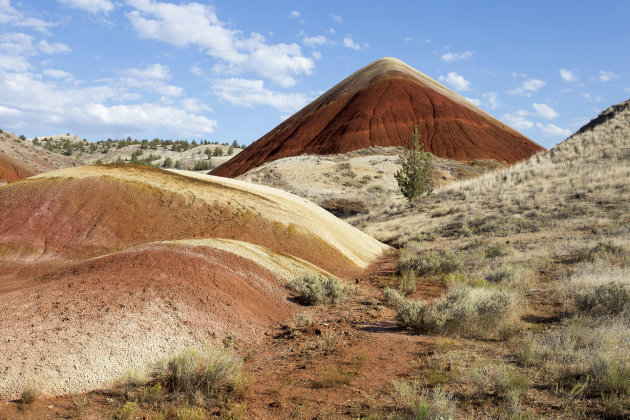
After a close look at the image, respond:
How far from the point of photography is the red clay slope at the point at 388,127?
180 feet

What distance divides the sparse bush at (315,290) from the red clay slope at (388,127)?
4377 centimetres

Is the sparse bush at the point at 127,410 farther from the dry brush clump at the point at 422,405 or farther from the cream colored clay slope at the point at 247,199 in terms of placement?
the cream colored clay slope at the point at 247,199

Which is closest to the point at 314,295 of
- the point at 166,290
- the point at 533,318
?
the point at 166,290

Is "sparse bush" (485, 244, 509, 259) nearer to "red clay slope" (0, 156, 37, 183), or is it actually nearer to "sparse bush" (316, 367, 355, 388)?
"sparse bush" (316, 367, 355, 388)

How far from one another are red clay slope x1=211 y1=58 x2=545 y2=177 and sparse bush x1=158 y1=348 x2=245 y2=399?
48.3 metres

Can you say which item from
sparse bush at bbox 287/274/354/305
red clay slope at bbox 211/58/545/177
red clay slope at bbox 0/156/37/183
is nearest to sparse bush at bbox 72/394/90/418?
sparse bush at bbox 287/274/354/305

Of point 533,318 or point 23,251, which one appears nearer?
point 533,318

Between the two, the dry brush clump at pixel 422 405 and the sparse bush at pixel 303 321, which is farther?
the sparse bush at pixel 303 321

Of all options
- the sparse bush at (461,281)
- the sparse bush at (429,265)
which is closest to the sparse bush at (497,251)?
the sparse bush at (429,265)

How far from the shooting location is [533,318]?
8156 mm

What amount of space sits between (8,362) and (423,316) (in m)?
6.28

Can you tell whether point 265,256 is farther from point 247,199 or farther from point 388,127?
point 388,127

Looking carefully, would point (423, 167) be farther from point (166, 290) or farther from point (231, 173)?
point (231, 173)

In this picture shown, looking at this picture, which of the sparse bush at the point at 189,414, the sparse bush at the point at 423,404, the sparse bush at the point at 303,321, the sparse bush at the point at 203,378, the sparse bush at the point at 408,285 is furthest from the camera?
the sparse bush at the point at 408,285
